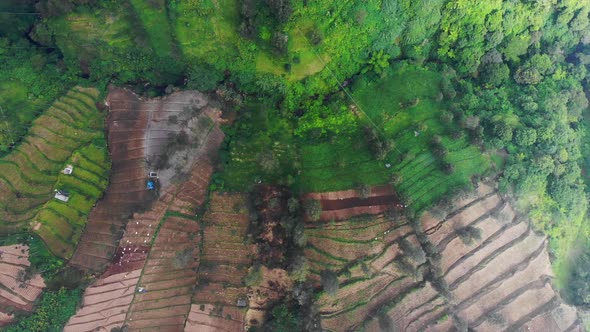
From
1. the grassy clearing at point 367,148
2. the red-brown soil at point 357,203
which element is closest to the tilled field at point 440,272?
the red-brown soil at point 357,203

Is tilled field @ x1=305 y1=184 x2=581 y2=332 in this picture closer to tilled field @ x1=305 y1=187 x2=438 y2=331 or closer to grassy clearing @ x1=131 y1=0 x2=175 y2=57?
tilled field @ x1=305 y1=187 x2=438 y2=331

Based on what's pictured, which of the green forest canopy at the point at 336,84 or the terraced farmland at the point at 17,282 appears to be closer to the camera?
the terraced farmland at the point at 17,282

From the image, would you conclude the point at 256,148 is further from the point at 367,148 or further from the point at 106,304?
the point at 106,304

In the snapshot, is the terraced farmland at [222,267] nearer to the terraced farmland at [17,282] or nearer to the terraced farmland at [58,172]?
the terraced farmland at [58,172]

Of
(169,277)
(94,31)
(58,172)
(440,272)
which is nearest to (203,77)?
(94,31)

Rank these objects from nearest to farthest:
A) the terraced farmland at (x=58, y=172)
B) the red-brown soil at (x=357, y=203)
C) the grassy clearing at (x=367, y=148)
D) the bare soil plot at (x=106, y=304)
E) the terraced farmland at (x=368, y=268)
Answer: the terraced farmland at (x=368, y=268) → the red-brown soil at (x=357, y=203) → the bare soil plot at (x=106, y=304) → the grassy clearing at (x=367, y=148) → the terraced farmland at (x=58, y=172)

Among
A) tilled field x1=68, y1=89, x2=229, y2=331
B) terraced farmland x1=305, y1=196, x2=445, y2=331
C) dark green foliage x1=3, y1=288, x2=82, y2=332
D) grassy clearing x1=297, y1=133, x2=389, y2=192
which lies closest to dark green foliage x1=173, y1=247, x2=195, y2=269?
tilled field x1=68, y1=89, x2=229, y2=331

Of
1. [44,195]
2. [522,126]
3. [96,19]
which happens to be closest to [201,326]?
[44,195]
